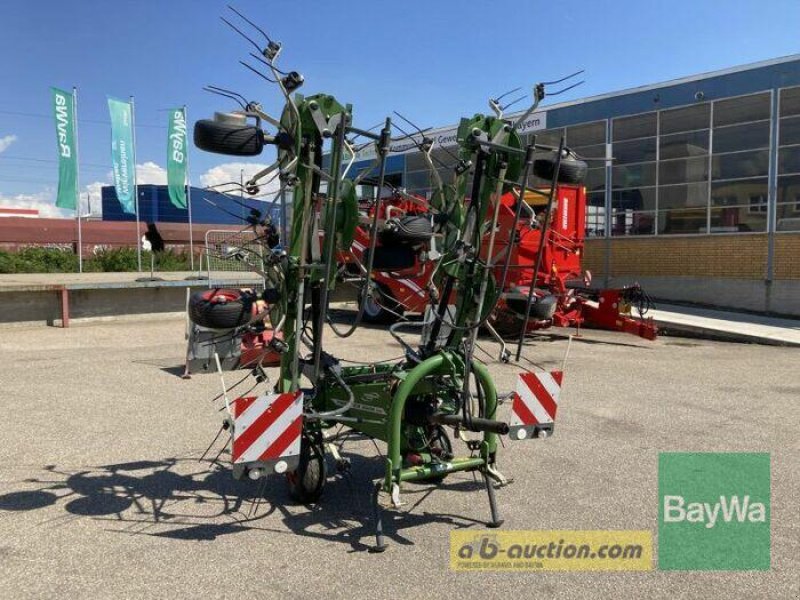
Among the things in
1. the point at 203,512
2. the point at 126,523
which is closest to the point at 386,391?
the point at 203,512

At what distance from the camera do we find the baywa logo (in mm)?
3848

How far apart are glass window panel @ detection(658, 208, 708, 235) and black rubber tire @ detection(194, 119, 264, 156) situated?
1678cm

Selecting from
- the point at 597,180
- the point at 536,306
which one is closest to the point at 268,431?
the point at 536,306

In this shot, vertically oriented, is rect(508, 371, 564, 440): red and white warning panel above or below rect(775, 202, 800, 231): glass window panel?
below

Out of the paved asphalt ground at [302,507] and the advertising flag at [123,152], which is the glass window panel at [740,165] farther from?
the advertising flag at [123,152]

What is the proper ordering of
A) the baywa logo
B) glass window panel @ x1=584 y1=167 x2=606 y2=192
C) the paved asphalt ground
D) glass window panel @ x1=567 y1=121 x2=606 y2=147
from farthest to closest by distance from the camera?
glass window panel @ x1=584 y1=167 x2=606 y2=192 < glass window panel @ x1=567 y1=121 x2=606 y2=147 < the baywa logo < the paved asphalt ground

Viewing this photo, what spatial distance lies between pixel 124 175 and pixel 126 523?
15633mm

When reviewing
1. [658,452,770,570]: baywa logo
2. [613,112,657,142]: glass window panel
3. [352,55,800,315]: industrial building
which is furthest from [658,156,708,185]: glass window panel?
[658,452,770,570]: baywa logo

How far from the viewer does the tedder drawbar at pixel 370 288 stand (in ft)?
13.8

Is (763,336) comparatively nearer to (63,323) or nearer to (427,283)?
(427,283)

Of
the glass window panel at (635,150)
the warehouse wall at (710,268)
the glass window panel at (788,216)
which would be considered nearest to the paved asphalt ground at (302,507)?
the warehouse wall at (710,268)

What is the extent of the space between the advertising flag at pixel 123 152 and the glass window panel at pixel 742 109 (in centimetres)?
1547

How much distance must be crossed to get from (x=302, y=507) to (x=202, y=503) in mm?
680

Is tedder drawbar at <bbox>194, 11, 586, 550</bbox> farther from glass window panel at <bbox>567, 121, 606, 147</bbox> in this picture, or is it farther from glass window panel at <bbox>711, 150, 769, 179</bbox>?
glass window panel at <bbox>567, 121, 606, 147</bbox>
